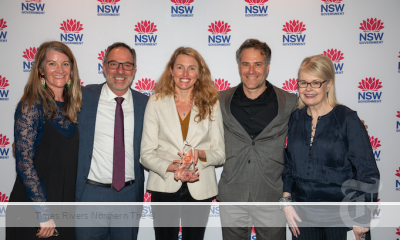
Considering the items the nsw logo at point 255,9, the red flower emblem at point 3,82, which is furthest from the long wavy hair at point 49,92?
the nsw logo at point 255,9

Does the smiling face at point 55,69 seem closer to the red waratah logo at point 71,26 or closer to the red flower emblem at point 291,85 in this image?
the red waratah logo at point 71,26

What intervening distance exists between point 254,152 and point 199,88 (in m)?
0.82

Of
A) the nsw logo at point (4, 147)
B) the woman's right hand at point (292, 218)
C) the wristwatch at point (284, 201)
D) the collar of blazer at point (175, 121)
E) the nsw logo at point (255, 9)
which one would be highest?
the nsw logo at point (255, 9)

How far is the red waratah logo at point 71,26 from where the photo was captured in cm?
314

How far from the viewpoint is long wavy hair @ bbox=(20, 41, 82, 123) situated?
6.31 feet

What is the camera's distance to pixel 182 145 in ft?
7.09

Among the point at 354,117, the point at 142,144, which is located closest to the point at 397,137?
the point at 354,117

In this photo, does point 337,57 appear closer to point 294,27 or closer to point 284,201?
point 294,27

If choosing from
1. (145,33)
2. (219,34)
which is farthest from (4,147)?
(219,34)

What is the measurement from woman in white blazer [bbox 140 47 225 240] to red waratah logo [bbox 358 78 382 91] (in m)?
2.15

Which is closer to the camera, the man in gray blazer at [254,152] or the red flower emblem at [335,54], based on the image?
the man in gray blazer at [254,152]

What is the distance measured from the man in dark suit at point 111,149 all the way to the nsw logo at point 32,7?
1.55 meters

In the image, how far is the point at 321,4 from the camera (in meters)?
3.14

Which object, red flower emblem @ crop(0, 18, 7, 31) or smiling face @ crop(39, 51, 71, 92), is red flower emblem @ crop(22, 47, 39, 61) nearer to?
red flower emblem @ crop(0, 18, 7, 31)
